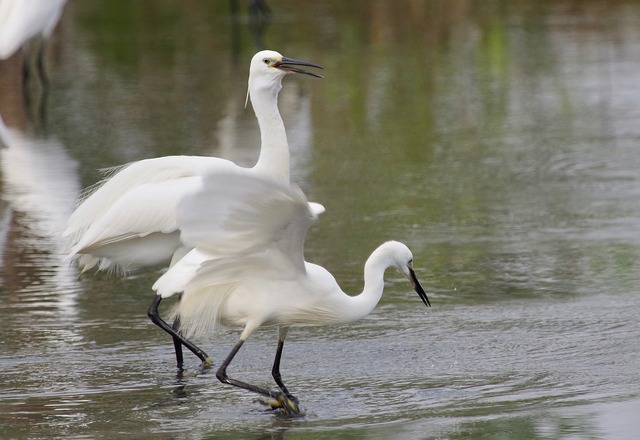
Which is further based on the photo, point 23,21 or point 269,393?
point 23,21

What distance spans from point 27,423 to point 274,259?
4.57ft

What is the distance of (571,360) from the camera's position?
7.22m

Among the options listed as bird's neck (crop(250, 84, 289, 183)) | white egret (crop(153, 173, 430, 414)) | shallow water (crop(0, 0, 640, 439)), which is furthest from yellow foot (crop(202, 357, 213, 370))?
bird's neck (crop(250, 84, 289, 183))

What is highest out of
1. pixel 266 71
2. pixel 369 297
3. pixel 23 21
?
pixel 23 21

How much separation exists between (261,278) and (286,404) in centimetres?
71

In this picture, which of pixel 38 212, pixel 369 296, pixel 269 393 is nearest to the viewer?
pixel 269 393

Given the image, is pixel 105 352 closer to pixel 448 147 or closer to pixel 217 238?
pixel 217 238

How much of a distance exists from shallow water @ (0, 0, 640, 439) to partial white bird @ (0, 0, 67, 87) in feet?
2.58

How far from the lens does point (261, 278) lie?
6934 millimetres

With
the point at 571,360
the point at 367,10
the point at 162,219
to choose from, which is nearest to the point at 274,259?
the point at 162,219

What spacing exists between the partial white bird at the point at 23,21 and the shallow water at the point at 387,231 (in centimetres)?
79

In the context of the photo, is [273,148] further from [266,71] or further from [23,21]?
[23,21]

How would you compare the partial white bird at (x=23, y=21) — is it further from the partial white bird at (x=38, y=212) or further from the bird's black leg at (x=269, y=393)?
the bird's black leg at (x=269, y=393)

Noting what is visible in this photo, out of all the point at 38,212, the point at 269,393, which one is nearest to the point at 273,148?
the point at 269,393
